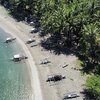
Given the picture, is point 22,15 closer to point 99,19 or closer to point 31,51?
point 31,51

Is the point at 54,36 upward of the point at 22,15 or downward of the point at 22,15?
downward

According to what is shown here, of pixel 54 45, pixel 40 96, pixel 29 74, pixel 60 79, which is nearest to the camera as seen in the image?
pixel 40 96

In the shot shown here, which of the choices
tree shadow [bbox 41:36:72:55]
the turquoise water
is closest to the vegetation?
tree shadow [bbox 41:36:72:55]

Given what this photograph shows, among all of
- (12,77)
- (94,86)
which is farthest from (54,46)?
(94,86)

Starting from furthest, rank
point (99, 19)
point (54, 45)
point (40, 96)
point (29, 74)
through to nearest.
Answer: point (54, 45)
point (99, 19)
point (29, 74)
point (40, 96)

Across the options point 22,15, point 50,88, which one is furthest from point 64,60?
point 22,15

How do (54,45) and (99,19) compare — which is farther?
(54,45)

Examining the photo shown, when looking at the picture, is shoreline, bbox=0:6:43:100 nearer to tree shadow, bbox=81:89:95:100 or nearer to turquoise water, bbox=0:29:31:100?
turquoise water, bbox=0:29:31:100

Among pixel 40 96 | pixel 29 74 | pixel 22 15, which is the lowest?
pixel 40 96

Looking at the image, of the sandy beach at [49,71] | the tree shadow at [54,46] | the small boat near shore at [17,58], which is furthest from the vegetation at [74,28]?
the small boat near shore at [17,58]
